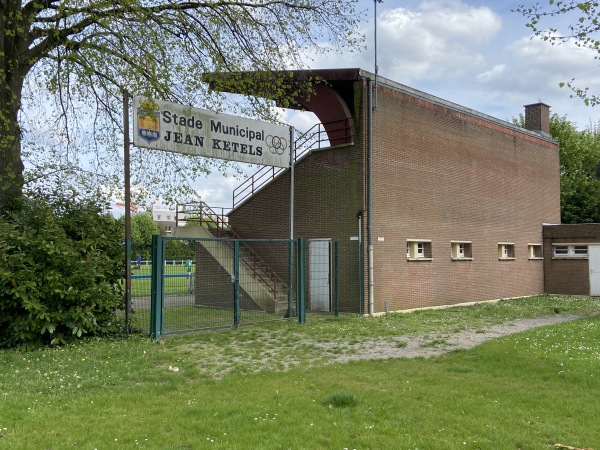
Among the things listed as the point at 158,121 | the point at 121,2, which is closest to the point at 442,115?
the point at 158,121

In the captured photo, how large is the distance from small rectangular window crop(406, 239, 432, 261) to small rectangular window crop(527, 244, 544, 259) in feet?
29.2

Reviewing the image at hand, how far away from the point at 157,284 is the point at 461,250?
45.0 feet

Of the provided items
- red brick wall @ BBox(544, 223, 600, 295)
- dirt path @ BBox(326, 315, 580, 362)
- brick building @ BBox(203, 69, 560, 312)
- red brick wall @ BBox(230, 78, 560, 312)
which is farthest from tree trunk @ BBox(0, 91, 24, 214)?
red brick wall @ BBox(544, 223, 600, 295)

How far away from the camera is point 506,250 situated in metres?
23.7

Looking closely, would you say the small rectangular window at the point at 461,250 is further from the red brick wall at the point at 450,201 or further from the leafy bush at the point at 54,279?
the leafy bush at the point at 54,279

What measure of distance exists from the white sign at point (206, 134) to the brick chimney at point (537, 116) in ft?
58.6

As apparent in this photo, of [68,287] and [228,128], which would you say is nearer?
[68,287]

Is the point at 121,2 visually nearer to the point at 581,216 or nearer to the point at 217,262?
the point at 217,262

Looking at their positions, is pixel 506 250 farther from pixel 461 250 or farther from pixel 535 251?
pixel 461 250

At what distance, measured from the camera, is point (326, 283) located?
16766 millimetres

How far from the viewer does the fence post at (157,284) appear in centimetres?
1070

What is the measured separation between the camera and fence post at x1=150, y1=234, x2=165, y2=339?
421 inches

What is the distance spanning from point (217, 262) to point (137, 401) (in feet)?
27.6

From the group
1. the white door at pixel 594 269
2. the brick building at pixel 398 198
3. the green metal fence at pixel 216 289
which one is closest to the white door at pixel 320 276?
the brick building at pixel 398 198
